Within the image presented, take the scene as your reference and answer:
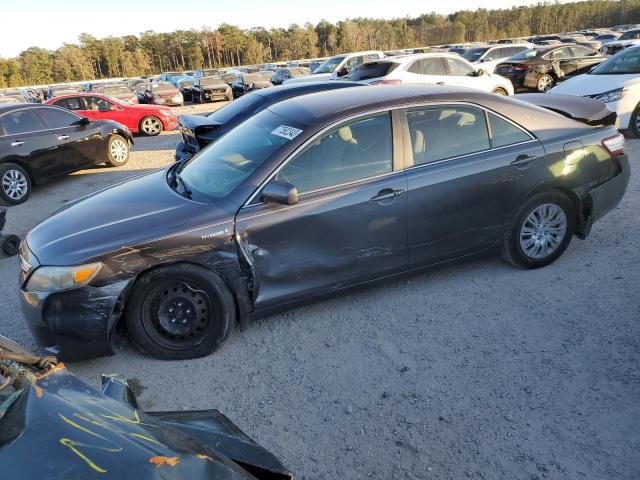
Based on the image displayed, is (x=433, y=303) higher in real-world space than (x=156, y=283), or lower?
lower

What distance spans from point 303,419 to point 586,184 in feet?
10.6

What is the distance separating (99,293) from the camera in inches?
128

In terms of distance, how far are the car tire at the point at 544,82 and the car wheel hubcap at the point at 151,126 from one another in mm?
11315

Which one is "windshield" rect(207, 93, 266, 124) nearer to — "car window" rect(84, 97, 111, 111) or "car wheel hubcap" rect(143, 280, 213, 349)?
"car wheel hubcap" rect(143, 280, 213, 349)

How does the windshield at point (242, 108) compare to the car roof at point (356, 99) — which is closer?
the car roof at point (356, 99)

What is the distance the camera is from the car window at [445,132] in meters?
3.99

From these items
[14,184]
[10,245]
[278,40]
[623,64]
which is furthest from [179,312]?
[278,40]

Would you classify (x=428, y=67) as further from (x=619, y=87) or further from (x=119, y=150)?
(x=119, y=150)

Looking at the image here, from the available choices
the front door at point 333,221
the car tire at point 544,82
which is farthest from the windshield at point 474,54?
the front door at point 333,221

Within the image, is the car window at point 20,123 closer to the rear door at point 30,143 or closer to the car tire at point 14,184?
the rear door at point 30,143

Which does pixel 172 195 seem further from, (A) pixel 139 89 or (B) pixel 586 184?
(A) pixel 139 89

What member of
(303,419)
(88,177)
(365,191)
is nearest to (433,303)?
(365,191)

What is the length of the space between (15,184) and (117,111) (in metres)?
7.01

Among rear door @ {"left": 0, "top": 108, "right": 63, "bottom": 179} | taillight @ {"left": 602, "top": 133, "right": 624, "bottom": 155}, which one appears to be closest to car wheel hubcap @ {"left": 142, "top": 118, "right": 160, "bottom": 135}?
rear door @ {"left": 0, "top": 108, "right": 63, "bottom": 179}
